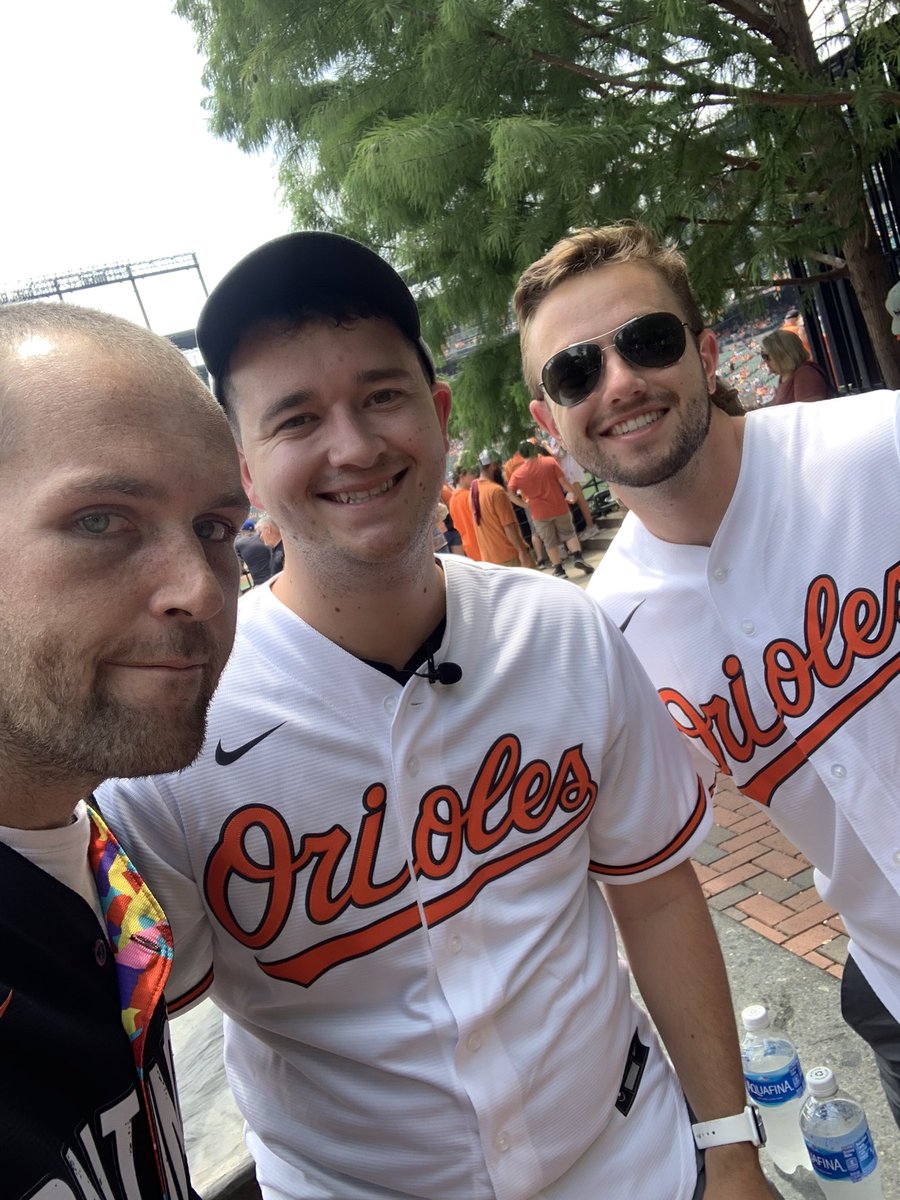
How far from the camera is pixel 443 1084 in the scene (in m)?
1.40

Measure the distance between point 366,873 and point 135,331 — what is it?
0.93 m

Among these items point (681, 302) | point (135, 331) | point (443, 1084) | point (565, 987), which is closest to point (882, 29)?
point (681, 302)

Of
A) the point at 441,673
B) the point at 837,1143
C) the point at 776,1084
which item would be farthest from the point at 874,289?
the point at 441,673

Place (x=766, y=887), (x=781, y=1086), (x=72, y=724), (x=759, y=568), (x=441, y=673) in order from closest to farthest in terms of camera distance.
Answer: (x=72, y=724) → (x=441, y=673) → (x=759, y=568) → (x=781, y=1086) → (x=766, y=887)

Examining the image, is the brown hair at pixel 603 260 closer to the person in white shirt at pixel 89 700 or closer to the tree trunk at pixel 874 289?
the person in white shirt at pixel 89 700

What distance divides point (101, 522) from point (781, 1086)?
8.34 feet

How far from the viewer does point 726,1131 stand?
5.26ft

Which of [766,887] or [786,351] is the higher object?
[786,351]

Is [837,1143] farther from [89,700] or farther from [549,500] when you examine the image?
[549,500]

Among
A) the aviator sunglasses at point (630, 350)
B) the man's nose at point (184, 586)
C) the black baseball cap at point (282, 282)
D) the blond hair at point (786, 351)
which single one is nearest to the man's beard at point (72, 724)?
the man's nose at point (184, 586)

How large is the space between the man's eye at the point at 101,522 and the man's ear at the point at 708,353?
5.54 feet

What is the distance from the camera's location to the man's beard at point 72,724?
98 cm

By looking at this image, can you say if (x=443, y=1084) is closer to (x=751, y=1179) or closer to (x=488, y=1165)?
(x=488, y=1165)

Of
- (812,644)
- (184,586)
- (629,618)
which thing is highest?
(184,586)
